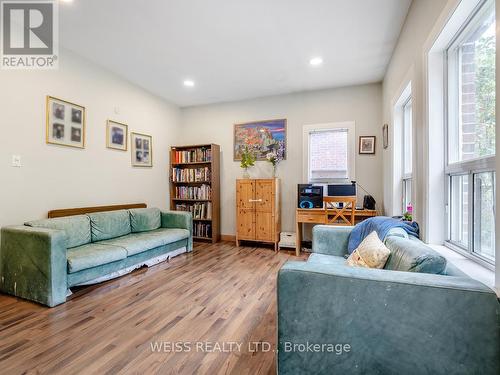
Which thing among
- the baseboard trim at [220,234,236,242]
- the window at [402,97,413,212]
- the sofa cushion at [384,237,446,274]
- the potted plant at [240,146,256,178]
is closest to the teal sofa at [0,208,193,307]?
the baseboard trim at [220,234,236,242]

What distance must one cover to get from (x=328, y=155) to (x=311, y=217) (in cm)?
117

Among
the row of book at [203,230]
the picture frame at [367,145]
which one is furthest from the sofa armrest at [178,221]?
the picture frame at [367,145]

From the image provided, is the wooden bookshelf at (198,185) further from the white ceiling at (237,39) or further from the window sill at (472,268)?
the window sill at (472,268)

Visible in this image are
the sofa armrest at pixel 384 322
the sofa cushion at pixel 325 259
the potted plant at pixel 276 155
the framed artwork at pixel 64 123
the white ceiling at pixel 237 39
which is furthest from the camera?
the potted plant at pixel 276 155

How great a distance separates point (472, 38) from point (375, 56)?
180 cm

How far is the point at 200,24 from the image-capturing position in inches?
97.7

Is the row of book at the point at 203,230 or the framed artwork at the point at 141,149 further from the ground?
the framed artwork at the point at 141,149

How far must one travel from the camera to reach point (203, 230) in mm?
4668

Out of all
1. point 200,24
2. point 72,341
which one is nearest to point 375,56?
point 200,24

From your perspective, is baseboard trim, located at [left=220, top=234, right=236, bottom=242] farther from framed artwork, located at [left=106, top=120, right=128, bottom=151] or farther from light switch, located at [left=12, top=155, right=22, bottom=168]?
light switch, located at [left=12, top=155, right=22, bottom=168]

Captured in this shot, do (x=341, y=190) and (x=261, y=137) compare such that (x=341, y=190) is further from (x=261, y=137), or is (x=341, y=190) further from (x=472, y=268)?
(x=472, y=268)

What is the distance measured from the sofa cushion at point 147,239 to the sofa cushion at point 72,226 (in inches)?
8.5

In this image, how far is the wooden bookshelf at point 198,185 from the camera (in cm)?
455

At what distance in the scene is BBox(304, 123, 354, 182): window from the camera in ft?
13.2
